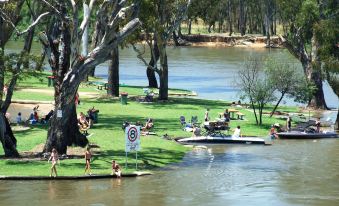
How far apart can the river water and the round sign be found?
1.90m

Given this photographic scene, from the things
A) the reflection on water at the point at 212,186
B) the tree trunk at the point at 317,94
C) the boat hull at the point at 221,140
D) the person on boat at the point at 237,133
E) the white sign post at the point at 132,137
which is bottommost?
the reflection on water at the point at 212,186

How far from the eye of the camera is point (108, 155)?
3797 cm

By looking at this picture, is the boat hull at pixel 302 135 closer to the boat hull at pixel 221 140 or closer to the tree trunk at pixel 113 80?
the boat hull at pixel 221 140

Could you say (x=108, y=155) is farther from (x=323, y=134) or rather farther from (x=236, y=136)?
(x=323, y=134)

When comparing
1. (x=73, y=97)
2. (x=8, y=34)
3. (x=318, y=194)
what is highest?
(x=8, y=34)

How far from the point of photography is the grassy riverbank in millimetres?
34969

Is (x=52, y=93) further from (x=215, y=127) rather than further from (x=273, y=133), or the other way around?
(x=273, y=133)

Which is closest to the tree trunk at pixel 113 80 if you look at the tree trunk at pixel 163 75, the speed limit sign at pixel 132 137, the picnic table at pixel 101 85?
the tree trunk at pixel 163 75

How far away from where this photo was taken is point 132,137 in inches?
1352

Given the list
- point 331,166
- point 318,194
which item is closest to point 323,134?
point 331,166

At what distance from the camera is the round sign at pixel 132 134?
112ft

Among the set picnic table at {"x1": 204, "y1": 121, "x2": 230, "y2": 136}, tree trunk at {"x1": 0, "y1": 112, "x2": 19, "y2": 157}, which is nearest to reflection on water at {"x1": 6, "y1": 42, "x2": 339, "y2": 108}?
picnic table at {"x1": 204, "y1": 121, "x2": 230, "y2": 136}

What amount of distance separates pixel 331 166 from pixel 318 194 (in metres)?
7.94

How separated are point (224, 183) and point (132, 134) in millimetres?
4585
